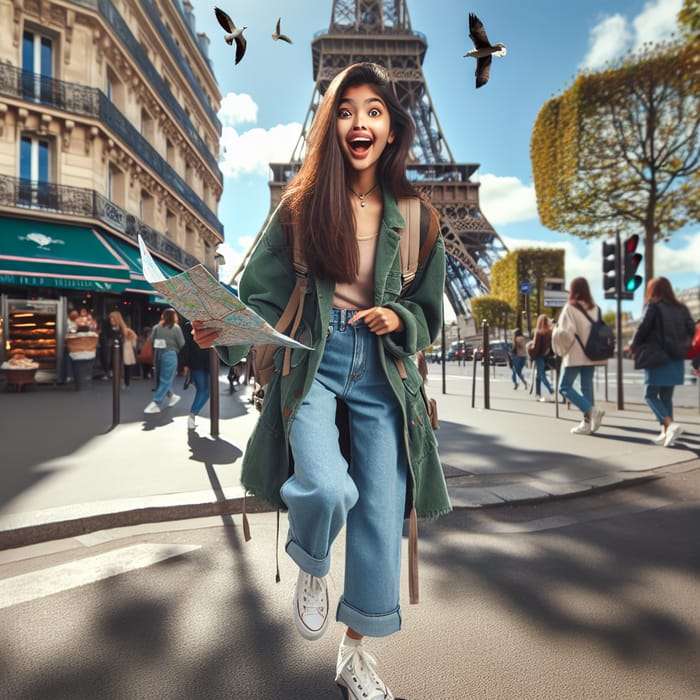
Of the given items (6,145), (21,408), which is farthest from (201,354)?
(6,145)

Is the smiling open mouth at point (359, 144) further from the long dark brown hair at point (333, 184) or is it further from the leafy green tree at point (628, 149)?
the leafy green tree at point (628, 149)

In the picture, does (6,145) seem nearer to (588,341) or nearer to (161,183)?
(161,183)

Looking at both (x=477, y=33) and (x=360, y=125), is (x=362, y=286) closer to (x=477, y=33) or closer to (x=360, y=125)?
(x=360, y=125)

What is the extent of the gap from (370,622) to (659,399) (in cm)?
504

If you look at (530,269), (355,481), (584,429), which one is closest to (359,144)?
(355,481)

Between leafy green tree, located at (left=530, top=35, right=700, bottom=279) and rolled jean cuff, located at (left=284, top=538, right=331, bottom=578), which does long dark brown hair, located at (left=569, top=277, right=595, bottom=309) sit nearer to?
rolled jean cuff, located at (left=284, top=538, right=331, bottom=578)

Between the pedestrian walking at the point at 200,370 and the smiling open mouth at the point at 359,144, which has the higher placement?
the smiling open mouth at the point at 359,144

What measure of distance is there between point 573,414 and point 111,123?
14.7m

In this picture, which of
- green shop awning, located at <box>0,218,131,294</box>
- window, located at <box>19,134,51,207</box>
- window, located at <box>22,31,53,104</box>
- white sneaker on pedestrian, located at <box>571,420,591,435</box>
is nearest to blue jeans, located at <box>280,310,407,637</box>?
white sneaker on pedestrian, located at <box>571,420,591,435</box>

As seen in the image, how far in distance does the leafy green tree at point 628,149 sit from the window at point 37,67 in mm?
16301

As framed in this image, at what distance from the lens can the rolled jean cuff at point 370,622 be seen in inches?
57.2

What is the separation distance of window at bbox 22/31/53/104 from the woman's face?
15.9m

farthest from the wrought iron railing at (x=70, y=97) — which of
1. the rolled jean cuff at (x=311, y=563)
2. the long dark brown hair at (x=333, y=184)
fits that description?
the rolled jean cuff at (x=311, y=563)

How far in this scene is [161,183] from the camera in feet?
61.2
